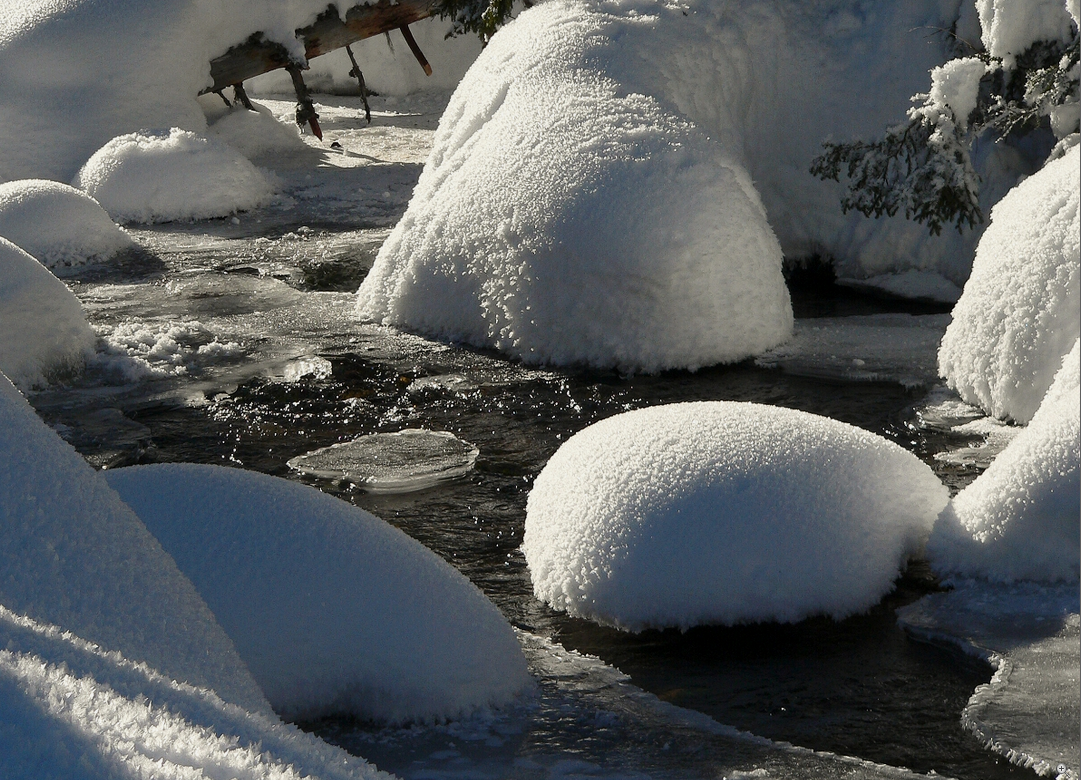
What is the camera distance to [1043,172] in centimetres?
584

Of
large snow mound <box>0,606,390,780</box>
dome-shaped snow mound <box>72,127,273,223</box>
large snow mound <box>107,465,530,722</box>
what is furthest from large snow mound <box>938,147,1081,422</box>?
dome-shaped snow mound <box>72,127,273,223</box>

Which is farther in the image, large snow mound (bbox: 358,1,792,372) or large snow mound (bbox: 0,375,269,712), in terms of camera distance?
large snow mound (bbox: 358,1,792,372)

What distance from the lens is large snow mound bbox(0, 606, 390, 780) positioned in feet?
4.54

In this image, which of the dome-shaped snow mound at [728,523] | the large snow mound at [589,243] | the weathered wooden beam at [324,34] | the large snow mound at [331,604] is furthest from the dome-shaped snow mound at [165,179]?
the large snow mound at [331,604]

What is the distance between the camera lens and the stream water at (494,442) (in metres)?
3.19

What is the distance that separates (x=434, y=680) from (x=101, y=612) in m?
1.18

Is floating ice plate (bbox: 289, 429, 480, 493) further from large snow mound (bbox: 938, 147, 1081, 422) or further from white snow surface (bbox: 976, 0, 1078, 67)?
white snow surface (bbox: 976, 0, 1078, 67)

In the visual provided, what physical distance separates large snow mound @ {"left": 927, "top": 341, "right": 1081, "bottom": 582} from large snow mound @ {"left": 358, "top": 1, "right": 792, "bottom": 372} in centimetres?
258

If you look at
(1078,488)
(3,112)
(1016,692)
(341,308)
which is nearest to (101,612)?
(1016,692)

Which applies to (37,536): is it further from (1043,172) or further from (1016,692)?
(1043,172)

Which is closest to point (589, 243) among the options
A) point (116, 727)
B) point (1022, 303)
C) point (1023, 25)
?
point (1022, 303)

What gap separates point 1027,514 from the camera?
12.9 feet

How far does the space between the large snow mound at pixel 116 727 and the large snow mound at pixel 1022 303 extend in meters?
4.19

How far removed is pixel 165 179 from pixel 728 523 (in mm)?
8125
